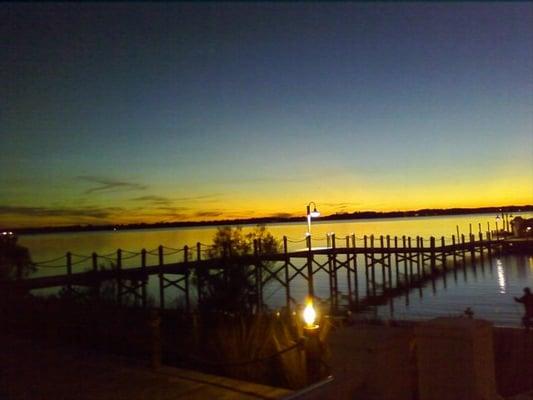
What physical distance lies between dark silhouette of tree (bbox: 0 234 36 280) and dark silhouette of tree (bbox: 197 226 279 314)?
7453 mm

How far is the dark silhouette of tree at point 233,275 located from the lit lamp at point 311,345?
6323 millimetres

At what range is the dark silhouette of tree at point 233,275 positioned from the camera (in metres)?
19.1

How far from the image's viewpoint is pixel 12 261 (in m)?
24.2

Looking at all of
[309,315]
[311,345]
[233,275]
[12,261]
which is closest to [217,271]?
[233,275]

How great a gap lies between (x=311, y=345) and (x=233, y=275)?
1429 cm

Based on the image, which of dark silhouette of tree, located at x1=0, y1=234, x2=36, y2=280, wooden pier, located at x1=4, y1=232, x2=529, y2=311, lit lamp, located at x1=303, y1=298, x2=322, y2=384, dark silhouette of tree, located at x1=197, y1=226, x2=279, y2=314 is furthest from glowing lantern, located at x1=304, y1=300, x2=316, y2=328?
dark silhouette of tree, located at x1=0, y1=234, x2=36, y2=280

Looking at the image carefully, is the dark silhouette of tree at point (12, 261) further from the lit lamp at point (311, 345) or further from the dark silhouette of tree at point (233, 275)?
the lit lamp at point (311, 345)

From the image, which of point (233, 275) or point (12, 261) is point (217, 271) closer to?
point (233, 275)

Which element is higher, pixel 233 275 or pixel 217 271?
pixel 233 275

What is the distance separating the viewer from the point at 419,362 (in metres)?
4.04

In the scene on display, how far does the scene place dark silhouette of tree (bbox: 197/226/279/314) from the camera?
19094mm

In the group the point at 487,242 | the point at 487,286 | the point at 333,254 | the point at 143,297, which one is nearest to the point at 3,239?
the point at 143,297

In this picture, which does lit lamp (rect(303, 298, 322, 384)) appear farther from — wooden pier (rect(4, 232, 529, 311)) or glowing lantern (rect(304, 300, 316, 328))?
wooden pier (rect(4, 232, 529, 311))

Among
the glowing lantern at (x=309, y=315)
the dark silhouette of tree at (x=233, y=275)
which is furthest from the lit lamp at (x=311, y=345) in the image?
the dark silhouette of tree at (x=233, y=275)
